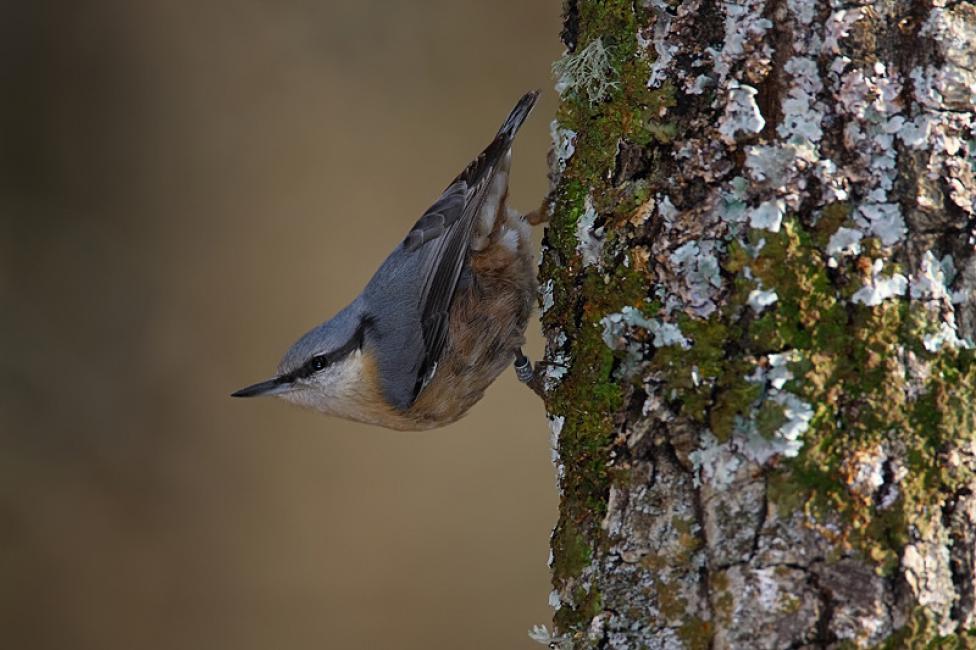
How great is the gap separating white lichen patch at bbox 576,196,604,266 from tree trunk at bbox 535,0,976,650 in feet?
0.36

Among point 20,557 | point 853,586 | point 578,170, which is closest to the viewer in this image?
point 853,586

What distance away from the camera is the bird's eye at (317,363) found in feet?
9.87

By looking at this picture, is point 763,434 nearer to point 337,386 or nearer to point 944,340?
point 944,340

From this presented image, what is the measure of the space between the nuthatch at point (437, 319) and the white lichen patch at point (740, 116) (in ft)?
4.31

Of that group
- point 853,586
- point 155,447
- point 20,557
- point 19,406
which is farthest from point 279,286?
point 853,586

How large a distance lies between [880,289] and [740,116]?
1.25 feet

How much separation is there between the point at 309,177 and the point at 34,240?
3.92ft

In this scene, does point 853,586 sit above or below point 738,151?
below

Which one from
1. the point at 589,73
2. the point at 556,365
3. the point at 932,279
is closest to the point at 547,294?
the point at 556,365

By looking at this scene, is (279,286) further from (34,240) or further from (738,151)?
(738,151)

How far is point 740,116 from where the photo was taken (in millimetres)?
1687

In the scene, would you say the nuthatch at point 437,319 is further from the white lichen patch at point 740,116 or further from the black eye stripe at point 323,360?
the white lichen patch at point 740,116

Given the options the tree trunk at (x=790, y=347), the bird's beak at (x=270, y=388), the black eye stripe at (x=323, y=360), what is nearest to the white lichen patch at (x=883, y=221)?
the tree trunk at (x=790, y=347)

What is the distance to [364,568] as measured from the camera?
13.4 ft
